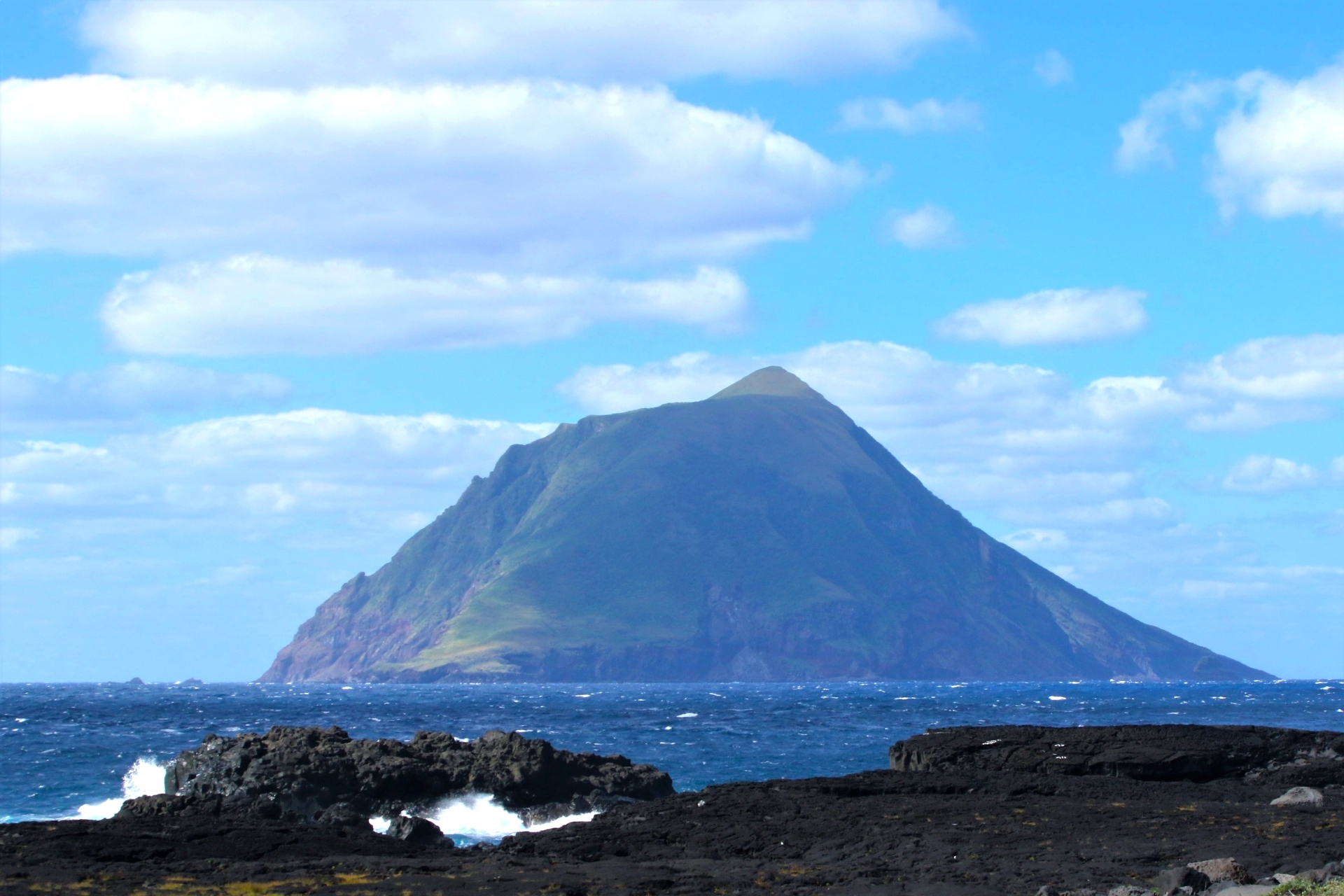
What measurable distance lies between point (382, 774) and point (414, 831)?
8649 millimetres

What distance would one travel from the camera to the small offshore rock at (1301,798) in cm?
3528

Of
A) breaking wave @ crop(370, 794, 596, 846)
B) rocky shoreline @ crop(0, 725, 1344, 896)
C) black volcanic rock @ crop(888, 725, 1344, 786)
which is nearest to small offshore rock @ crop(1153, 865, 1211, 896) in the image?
rocky shoreline @ crop(0, 725, 1344, 896)

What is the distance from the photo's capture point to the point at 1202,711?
420 feet

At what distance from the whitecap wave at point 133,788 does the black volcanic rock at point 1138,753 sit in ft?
82.7

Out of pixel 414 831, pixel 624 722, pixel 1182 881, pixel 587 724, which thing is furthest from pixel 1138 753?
pixel 624 722

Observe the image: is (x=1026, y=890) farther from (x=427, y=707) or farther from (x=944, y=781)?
(x=427, y=707)

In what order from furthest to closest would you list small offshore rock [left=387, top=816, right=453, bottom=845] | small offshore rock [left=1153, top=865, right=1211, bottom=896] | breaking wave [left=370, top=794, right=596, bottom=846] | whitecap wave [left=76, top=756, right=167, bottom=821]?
whitecap wave [left=76, top=756, right=167, bottom=821] < breaking wave [left=370, top=794, right=596, bottom=846] < small offshore rock [left=387, top=816, right=453, bottom=845] < small offshore rock [left=1153, top=865, right=1211, bottom=896]

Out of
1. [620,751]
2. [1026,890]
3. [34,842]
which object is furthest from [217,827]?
[620,751]

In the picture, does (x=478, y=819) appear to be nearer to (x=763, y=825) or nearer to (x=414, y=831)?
(x=414, y=831)

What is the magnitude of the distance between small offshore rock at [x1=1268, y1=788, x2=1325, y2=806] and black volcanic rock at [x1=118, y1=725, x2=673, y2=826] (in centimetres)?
1795

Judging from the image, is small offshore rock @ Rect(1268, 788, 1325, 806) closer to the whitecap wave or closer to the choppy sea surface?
the choppy sea surface

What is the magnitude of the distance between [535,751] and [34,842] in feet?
59.1

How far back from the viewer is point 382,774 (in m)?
42.5

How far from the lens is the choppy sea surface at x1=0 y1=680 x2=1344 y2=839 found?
56.4 metres
